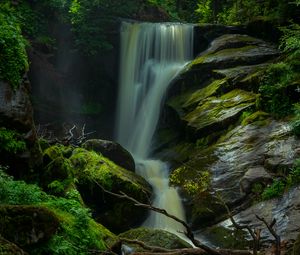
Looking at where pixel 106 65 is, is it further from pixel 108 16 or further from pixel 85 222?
pixel 85 222

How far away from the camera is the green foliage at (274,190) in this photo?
9.91 m

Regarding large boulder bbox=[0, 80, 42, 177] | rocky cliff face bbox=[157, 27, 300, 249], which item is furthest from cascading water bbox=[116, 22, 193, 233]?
large boulder bbox=[0, 80, 42, 177]

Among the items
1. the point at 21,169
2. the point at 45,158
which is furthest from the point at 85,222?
the point at 45,158

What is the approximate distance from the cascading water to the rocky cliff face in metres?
1.24

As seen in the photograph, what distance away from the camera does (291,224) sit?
883 cm

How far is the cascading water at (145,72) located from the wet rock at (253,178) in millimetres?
5919

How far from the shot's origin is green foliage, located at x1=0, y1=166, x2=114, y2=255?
5.62 metres

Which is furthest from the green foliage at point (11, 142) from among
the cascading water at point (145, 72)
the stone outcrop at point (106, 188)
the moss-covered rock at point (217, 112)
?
the cascading water at point (145, 72)

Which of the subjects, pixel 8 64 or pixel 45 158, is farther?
pixel 45 158

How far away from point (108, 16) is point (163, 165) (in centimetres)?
914

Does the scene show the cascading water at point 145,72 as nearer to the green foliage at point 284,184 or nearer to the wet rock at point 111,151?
the wet rock at point 111,151

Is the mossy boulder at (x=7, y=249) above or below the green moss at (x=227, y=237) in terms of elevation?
above

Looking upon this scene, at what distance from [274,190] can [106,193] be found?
3.99 meters

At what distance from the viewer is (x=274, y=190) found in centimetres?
998
